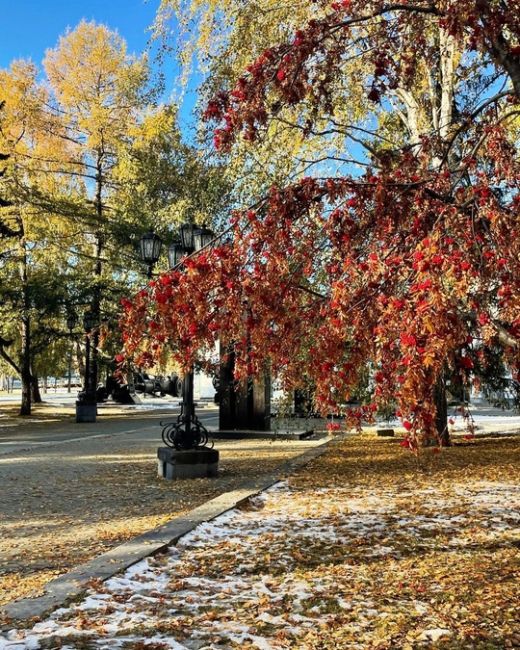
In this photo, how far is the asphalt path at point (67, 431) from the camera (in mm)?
14859

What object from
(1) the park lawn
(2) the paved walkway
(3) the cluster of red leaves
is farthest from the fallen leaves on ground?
(3) the cluster of red leaves

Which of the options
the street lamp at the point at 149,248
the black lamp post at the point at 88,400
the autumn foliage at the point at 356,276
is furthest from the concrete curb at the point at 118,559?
the black lamp post at the point at 88,400

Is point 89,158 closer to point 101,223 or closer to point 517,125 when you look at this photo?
point 101,223

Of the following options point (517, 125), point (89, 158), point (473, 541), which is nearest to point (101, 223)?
point (89, 158)

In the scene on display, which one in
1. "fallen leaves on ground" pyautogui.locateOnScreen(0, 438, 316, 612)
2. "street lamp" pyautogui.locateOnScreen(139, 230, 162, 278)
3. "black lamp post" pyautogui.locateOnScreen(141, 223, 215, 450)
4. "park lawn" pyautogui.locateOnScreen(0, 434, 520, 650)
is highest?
"street lamp" pyautogui.locateOnScreen(139, 230, 162, 278)

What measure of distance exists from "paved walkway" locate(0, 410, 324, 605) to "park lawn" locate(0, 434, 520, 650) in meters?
0.77

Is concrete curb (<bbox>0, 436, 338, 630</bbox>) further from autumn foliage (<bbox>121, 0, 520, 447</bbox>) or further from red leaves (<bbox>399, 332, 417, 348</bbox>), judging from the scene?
red leaves (<bbox>399, 332, 417, 348</bbox>)

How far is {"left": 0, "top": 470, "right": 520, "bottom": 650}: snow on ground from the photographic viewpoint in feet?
11.9

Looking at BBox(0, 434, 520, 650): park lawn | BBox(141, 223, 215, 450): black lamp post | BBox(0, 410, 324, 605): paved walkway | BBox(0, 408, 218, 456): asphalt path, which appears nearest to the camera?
BBox(0, 434, 520, 650): park lawn

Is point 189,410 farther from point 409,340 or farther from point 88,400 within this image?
point 88,400

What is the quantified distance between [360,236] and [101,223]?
1811 centimetres

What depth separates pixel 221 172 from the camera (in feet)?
37.3

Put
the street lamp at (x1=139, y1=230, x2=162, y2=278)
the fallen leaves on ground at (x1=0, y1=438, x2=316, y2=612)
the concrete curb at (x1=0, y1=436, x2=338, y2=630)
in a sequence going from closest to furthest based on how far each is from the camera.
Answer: the concrete curb at (x1=0, y1=436, x2=338, y2=630), the fallen leaves on ground at (x1=0, y1=438, x2=316, y2=612), the street lamp at (x1=139, y1=230, x2=162, y2=278)

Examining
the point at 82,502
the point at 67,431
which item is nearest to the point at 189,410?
the point at 82,502
